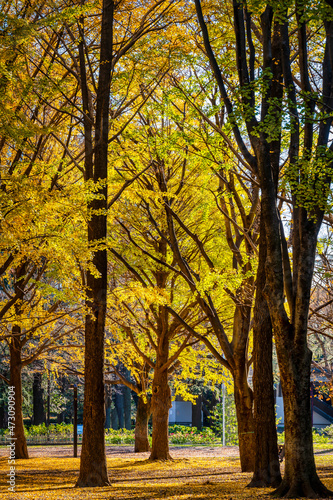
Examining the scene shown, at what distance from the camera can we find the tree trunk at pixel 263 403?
26.0ft

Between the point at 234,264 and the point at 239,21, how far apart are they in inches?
236

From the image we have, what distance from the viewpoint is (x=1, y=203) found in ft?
23.1

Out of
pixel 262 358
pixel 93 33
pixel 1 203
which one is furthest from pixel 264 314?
pixel 93 33

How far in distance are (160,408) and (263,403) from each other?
310 inches

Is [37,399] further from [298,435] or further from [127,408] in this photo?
[298,435]

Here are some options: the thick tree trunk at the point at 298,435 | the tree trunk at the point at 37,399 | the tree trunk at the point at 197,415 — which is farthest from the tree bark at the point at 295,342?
the tree trunk at the point at 197,415

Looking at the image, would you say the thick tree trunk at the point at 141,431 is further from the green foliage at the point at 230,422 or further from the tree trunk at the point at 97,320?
the tree trunk at the point at 97,320

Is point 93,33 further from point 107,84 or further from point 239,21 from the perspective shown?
point 239,21

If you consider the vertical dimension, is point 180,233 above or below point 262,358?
above

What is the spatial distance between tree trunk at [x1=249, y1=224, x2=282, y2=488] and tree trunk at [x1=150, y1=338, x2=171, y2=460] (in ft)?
23.6

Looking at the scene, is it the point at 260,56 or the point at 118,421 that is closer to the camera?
the point at 260,56

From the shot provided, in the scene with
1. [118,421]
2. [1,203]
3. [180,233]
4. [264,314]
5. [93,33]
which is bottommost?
[118,421]

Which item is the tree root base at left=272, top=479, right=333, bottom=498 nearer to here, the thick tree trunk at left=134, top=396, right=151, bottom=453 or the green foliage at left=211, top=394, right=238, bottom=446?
the thick tree trunk at left=134, top=396, right=151, bottom=453

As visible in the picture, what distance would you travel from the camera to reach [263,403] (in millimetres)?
8273
